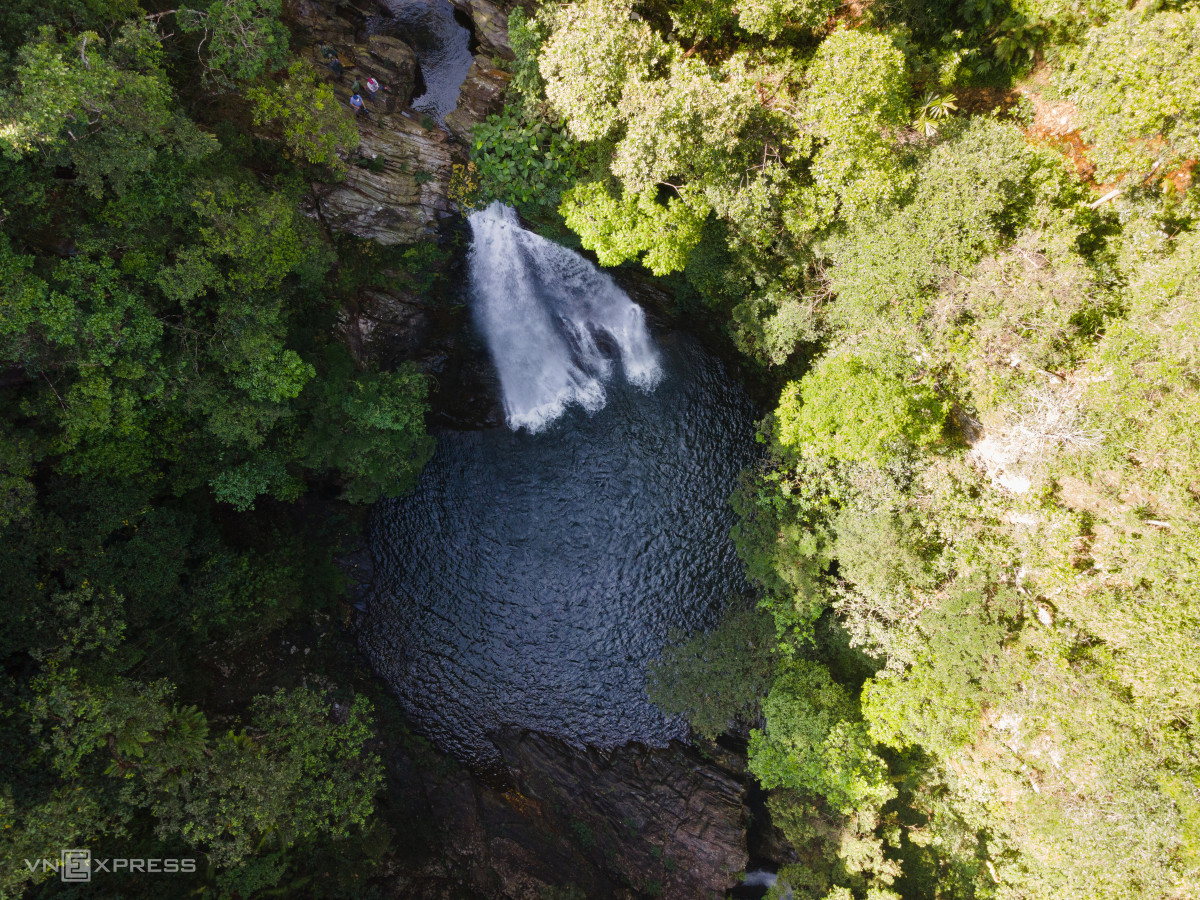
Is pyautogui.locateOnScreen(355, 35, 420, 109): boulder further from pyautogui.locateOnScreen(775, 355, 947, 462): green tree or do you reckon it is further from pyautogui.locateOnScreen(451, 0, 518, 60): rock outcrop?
pyautogui.locateOnScreen(775, 355, 947, 462): green tree

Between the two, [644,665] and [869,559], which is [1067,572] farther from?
A: [644,665]

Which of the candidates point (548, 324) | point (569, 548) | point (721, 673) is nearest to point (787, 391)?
point (548, 324)

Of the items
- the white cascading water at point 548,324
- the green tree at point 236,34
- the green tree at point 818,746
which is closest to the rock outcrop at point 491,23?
the white cascading water at point 548,324

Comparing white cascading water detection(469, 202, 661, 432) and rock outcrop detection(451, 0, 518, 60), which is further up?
rock outcrop detection(451, 0, 518, 60)

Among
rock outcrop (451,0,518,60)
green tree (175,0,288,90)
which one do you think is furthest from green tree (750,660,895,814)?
green tree (175,0,288,90)

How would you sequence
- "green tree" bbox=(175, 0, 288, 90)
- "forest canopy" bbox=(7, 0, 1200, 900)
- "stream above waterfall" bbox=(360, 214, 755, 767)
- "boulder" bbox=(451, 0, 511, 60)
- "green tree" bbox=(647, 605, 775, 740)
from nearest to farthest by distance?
"forest canopy" bbox=(7, 0, 1200, 900) → "green tree" bbox=(175, 0, 288, 90) → "boulder" bbox=(451, 0, 511, 60) → "green tree" bbox=(647, 605, 775, 740) → "stream above waterfall" bbox=(360, 214, 755, 767)

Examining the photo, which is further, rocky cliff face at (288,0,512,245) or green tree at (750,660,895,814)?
green tree at (750,660,895,814)

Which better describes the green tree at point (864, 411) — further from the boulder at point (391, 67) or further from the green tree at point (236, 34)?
the green tree at point (236, 34)
